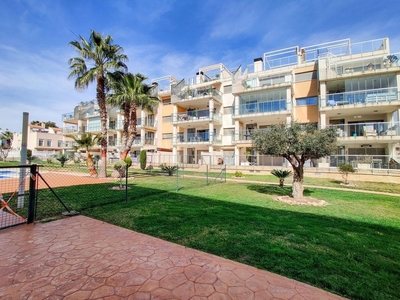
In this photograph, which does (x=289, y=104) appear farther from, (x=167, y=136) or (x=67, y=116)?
(x=67, y=116)

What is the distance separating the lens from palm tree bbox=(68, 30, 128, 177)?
17500 mm

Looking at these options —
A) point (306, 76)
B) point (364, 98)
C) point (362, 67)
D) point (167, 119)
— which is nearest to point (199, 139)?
point (167, 119)

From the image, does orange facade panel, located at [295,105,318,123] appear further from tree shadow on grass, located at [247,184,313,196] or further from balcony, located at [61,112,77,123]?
balcony, located at [61,112,77,123]

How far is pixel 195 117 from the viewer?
3222 centimetres

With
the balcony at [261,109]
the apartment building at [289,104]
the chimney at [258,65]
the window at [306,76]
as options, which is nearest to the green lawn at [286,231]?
the apartment building at [289,104]

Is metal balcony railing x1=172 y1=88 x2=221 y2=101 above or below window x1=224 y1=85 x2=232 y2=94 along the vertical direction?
below

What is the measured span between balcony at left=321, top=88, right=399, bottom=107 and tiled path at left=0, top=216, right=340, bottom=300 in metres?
23.7

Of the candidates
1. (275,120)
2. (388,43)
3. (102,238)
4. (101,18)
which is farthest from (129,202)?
(388,43)

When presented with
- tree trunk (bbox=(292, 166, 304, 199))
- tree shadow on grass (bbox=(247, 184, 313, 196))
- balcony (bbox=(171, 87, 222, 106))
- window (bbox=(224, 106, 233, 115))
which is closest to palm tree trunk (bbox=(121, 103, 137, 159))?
tree shadow on grass (bbox=(247, 184, 313, 196))

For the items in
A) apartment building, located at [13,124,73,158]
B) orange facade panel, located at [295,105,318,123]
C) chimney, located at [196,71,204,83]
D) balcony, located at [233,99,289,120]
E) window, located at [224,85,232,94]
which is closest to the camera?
balcony, located at [233,99,289,120]

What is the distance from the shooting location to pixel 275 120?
92.3 feet

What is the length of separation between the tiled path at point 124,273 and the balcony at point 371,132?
70.0ft

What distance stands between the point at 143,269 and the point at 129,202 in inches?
219

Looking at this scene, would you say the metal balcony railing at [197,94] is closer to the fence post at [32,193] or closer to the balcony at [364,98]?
the balcony at [364,98]
